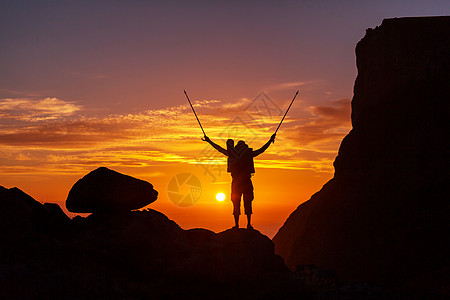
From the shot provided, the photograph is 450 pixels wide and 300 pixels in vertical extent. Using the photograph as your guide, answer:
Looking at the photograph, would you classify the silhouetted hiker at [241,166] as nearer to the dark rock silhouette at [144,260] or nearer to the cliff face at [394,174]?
the dark rock silhouette at [144,260]

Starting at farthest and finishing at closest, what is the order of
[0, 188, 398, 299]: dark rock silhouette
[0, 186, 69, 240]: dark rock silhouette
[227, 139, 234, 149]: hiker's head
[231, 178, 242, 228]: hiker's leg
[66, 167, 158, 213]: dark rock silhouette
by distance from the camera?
[231, 178, 242, 228]: hiker's leg < [227, 139, 234, 149]: hiker's head < [66, 167, 158, 213]: dark rock silhouette < [0, 186, 69, 240]: dark rock silhouette < [0, 188, 398, 299]: dark rock silhouette

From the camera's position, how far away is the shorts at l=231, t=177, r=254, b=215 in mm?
18078

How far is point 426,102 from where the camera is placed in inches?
1139

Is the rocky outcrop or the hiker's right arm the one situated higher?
the hiker's right arm

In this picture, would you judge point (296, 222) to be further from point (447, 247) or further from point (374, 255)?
point (447, 247)


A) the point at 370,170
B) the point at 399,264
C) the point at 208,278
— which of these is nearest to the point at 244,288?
the point at 208,278

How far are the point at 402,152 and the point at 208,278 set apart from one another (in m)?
16.3

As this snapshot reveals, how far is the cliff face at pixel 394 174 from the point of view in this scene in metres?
25.7

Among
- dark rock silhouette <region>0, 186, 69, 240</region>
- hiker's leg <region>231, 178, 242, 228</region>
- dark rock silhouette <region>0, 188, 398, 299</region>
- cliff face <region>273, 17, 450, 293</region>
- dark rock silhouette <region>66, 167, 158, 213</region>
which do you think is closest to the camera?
dark rock silhouette <region>0, 188, 398, 299</region>

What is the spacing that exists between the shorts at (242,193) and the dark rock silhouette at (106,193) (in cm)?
331

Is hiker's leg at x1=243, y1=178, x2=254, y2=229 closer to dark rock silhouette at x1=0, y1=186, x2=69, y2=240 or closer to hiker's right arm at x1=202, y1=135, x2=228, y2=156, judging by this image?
hiker's right arm at x1=202, y1=135, x2=228, y2=156

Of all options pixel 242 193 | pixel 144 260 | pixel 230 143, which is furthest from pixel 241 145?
pixel 144 260

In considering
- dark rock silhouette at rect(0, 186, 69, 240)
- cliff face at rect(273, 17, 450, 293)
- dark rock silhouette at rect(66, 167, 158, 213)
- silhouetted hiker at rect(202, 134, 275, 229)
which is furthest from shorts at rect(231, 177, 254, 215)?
cliff face at rect(273, 17, 450, 293)

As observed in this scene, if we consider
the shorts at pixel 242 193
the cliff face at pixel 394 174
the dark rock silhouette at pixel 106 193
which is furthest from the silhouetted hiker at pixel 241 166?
the cliff face at pixel 394 174
